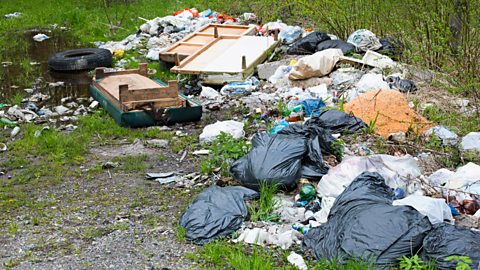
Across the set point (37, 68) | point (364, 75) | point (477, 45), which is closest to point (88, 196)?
point (364, 75)

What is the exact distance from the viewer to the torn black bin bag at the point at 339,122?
6.11 metres

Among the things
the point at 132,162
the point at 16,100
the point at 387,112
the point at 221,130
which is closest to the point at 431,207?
the point at 387,112

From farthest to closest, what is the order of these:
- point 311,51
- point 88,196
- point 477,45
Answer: point 311,51
point 477,45
point 88,196

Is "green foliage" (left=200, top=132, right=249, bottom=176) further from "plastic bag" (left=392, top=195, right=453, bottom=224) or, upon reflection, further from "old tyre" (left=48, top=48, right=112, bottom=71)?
"old tyre" (left=48, top=48, right=112, bottom=71)

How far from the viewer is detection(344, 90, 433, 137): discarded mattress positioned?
20.2 feet

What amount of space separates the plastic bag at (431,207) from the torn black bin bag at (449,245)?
13.9 inches

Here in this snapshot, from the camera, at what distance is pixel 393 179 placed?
484 centimetres

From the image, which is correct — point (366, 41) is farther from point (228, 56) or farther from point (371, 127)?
point (371, 127)

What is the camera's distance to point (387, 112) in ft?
20.8

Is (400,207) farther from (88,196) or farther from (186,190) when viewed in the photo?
(88,196)

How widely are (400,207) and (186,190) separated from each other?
2018 mm

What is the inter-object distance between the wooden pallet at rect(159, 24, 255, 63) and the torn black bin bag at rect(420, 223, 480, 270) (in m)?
5.81

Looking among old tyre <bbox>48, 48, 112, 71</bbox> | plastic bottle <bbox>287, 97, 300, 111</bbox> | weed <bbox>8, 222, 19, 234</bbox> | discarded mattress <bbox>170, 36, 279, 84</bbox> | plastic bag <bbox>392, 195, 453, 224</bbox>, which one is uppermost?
plastic bag <bbox>392, 195, 453, 224</bbox>

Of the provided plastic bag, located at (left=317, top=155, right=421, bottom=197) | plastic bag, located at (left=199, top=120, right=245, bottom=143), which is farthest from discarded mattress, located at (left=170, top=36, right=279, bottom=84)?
plastic bag, located at (left=317, top=155, right=421, bottom=197)
